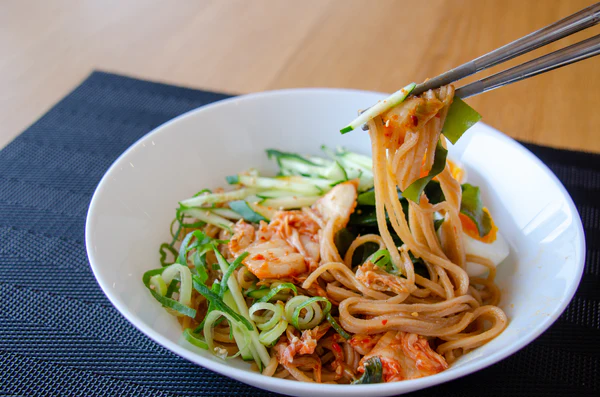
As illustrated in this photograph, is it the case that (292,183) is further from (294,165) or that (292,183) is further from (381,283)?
(381,283)

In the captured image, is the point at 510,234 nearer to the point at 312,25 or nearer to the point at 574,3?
the point at 312,25

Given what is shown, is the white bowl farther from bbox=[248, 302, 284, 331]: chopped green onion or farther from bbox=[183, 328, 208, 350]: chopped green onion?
bbox=[248, 302, 284, 331]: chopped green onion

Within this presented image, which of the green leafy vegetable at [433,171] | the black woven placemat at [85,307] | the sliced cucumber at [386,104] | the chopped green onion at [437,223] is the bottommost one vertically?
the black woven placemat at [85,307]

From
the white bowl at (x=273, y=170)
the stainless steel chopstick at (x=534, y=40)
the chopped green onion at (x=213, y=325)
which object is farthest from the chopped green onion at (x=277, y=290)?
the stainless steel chopstick at (x=534, y=40)

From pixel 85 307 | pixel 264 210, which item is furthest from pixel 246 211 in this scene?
pixel 85 307

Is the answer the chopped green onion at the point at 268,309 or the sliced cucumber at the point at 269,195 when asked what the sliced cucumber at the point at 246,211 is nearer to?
the sliced cucumber at the point at 269,195

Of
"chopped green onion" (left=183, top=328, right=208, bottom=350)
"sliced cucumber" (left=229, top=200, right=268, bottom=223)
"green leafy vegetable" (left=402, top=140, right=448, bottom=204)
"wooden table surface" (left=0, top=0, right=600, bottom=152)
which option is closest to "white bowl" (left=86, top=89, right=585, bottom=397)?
"chopped green onion" (left=183, top=328, right=208, bottom=350)

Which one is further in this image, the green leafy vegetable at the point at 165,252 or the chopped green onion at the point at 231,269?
the green leafy vegetable at the point at 165,252
